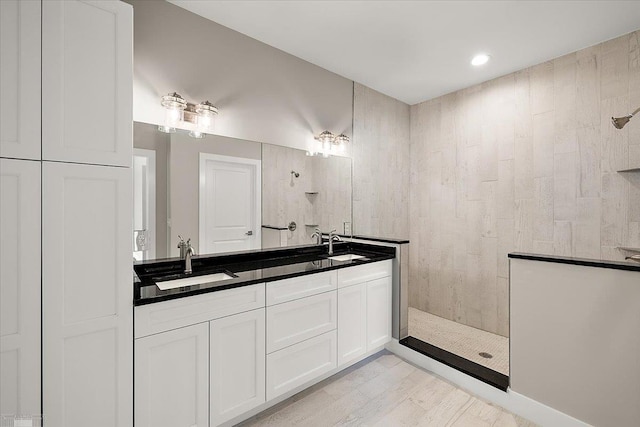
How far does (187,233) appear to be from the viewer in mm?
2088

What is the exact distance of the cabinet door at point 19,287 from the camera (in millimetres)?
1134

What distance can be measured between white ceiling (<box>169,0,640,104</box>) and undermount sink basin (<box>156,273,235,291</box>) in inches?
74.9

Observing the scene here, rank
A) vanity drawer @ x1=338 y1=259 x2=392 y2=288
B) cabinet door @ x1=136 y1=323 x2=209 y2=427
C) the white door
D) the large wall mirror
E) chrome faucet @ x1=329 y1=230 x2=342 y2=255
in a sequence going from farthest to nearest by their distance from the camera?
chrome faucet @ x1=329 y1=230 x2=342 y2=255
vanity drawer @ x1=338 y1=259 x2=392 y2=288
the white door
the large wall mirror
cabinet door @ x1=136 y1=323 x2=209 y2=427

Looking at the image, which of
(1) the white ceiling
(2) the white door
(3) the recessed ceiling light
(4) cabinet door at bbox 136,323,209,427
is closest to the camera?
(4) cabinet door at bbox 136,323,209,427

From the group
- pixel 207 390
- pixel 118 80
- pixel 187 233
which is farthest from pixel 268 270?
pixel 118 80

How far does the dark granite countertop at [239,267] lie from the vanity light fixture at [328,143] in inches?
37.4

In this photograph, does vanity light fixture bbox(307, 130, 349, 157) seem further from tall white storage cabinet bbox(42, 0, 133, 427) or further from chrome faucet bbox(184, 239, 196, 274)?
tall white storage cabinet bbox(42, 0, 133, 427)

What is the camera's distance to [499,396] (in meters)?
2.03

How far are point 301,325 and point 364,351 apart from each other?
2.57 ft

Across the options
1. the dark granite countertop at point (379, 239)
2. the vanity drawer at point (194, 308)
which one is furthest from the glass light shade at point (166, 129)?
the dark granite countertop at point (379, 239)

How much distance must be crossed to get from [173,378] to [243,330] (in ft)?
1.34

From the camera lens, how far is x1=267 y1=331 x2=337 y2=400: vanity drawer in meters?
1.87

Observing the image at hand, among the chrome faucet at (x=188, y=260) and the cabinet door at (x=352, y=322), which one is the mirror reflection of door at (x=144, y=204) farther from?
the cabinet door at (x=352, y=322)

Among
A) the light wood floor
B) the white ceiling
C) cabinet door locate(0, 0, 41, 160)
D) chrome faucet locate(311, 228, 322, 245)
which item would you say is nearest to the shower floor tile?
the light wood floor
